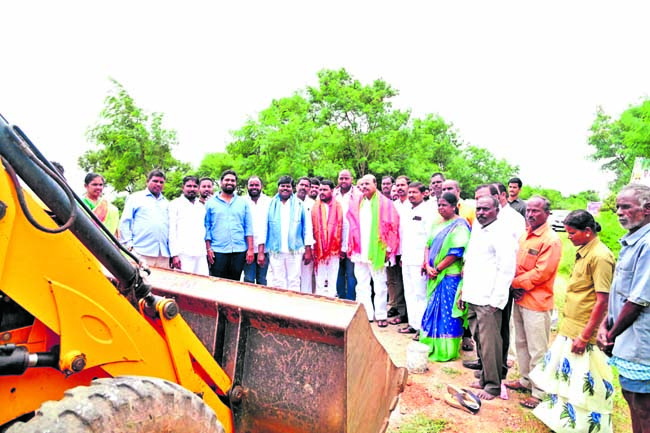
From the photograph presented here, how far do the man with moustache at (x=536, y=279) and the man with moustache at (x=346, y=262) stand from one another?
122 inches

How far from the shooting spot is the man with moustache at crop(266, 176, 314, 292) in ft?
22.0

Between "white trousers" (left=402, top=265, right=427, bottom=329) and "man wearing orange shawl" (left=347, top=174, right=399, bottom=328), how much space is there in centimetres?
43

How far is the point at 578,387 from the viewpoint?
331cm

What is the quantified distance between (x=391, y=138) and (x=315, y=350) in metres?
30.5

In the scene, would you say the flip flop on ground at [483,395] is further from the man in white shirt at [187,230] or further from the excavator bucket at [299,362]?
the man in white shirt at [187,230]

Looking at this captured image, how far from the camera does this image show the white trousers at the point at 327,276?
23.3ft

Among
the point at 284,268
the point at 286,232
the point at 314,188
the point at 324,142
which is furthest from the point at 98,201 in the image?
the point at 324,142

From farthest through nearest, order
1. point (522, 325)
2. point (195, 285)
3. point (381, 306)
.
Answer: point (381, 306) < point (522, 325) < point (195, 285)

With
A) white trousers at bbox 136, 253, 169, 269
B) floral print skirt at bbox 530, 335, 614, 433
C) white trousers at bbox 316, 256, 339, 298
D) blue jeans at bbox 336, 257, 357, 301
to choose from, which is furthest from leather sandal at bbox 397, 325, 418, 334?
white trousers at bbox 136, 253, 169, 269

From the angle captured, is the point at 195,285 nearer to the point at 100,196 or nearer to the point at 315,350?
the point at 315,350

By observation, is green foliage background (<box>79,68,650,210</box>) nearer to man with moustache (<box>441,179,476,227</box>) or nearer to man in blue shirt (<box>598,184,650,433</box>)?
man with moustache (<box>441,179,476,227</box>)

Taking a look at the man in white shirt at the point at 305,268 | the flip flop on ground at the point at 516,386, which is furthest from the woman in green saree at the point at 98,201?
the flip flop on ground at the point at 516,386

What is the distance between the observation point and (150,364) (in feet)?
6.79

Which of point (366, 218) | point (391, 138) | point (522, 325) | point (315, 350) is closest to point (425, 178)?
point (391, 138)
